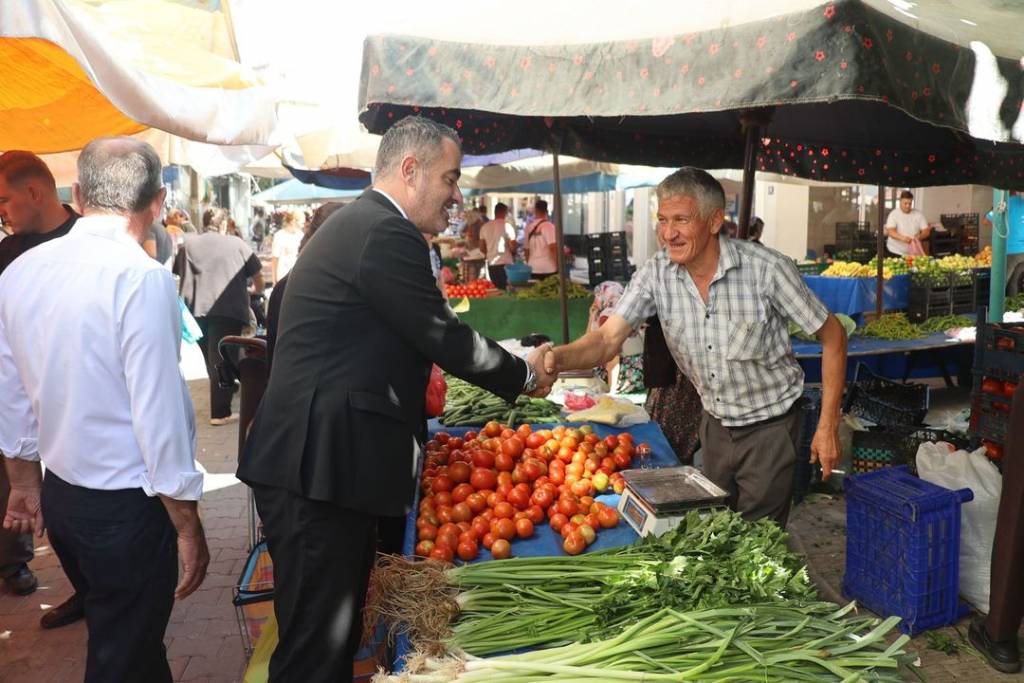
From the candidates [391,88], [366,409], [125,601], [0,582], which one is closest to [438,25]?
[391,88]

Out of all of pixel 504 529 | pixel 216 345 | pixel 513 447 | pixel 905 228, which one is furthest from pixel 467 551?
pixel 905 228

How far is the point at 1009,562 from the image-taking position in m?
3.64

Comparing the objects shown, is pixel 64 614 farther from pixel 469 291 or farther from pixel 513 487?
pixel 469 291

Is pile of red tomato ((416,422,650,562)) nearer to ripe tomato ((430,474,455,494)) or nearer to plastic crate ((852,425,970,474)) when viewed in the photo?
ripe tomato ((430,474,455,494))

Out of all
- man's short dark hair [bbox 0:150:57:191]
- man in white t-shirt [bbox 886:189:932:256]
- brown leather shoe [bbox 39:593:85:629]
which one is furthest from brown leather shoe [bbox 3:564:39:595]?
man in white t-shirt [bbox 886:189:932:256]

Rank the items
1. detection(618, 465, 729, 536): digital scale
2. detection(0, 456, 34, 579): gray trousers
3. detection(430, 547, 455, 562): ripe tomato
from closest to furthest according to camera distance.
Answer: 1. detection(618, 465, 729, 536): digital scale
2. detection(430, 547, 455, 562): ripe tomato
3. detection(0, 456, 34, 579): gray trousers

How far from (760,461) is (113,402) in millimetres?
2703

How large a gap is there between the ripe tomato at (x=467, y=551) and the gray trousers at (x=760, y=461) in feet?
4.10

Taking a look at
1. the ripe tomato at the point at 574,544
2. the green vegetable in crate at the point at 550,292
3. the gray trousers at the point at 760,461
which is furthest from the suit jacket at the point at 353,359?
the green vegetable in crate at the point at 550,292

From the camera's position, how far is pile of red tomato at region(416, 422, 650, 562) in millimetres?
3088

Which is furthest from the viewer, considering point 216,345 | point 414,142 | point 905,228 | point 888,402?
point 905,228

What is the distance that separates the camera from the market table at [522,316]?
9688mm

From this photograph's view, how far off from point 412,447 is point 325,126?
20.1 ft

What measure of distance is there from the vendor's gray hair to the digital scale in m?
1.14
